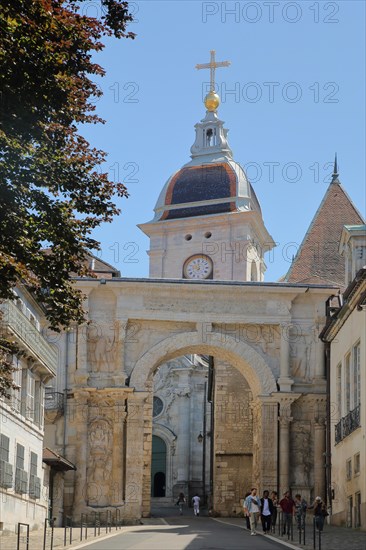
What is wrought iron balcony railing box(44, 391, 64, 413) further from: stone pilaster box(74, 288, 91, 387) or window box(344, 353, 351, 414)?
window box(344, 353, 351, 414)

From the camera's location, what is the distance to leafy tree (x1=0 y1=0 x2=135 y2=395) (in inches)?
639

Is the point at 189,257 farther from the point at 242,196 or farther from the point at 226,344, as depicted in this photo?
the point at 226,344

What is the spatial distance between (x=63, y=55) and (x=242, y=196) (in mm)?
67597

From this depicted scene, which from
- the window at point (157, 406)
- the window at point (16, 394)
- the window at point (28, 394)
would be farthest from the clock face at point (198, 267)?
the window at point (16, 394)

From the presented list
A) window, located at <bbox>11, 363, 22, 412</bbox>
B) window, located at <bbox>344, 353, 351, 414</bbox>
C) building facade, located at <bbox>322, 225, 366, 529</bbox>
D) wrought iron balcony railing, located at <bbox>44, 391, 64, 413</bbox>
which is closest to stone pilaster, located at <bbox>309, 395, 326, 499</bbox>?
building facade, located at <bbox>322, 225, 366, 529</bbox>

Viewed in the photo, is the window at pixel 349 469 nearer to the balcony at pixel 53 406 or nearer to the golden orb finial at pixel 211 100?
the balcony at pixel 53 406

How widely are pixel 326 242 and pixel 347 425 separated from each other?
27.6 m

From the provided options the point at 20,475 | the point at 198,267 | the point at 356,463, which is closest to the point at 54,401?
the point at 20,475

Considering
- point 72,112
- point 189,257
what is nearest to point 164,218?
point 189,257

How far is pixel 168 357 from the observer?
5116cm

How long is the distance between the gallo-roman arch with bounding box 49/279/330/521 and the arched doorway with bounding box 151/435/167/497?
27.5m

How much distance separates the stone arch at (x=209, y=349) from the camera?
163ft

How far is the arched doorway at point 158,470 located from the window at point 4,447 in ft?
149

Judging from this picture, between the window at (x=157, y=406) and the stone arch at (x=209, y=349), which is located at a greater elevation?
the window at (x=157, y=406)
